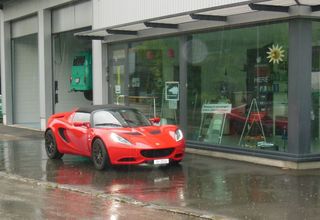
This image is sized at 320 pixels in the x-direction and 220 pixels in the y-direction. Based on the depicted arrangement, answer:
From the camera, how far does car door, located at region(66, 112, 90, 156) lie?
11828 millimetres

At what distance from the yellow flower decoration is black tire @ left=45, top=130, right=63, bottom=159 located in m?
5.28

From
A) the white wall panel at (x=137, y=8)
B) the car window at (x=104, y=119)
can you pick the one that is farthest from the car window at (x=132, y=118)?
the white wall panel at (x=137, y=8)

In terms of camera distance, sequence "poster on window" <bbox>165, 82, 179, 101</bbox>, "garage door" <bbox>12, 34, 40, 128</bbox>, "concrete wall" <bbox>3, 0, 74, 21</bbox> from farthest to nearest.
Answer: "garage door" <bbox>12, 34, 40, 128</bbox>, "concrete wall" <bbox>3, 0, 74, 21</bbox>, "poster on window" <bbox>165, 82, 179, 101</bbox>

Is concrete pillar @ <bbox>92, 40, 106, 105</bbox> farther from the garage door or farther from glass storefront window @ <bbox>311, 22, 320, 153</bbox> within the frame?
glass storefront window @ <bbox>311, 22, 320, 153</bbox>

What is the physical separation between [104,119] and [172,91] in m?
3.57

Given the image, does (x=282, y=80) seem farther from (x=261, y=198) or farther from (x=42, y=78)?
(x=42, y=78)

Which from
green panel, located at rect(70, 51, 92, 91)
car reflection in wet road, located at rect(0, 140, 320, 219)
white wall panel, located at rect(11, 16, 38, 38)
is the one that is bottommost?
car reflection in wet road, located at rect(0, 140, 320, 219)

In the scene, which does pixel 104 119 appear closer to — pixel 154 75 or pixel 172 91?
pixel 172 91

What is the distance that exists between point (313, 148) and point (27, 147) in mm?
8171

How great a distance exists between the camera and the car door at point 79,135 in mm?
11828

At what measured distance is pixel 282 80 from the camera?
1148cm

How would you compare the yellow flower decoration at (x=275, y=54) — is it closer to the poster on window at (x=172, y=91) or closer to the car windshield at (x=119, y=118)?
the car windshield at (x=119, y=118)

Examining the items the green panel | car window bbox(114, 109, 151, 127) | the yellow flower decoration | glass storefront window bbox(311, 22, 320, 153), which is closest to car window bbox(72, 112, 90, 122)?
car window bbox(114, 109, 151, 127)

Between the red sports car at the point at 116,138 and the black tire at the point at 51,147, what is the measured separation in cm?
10
